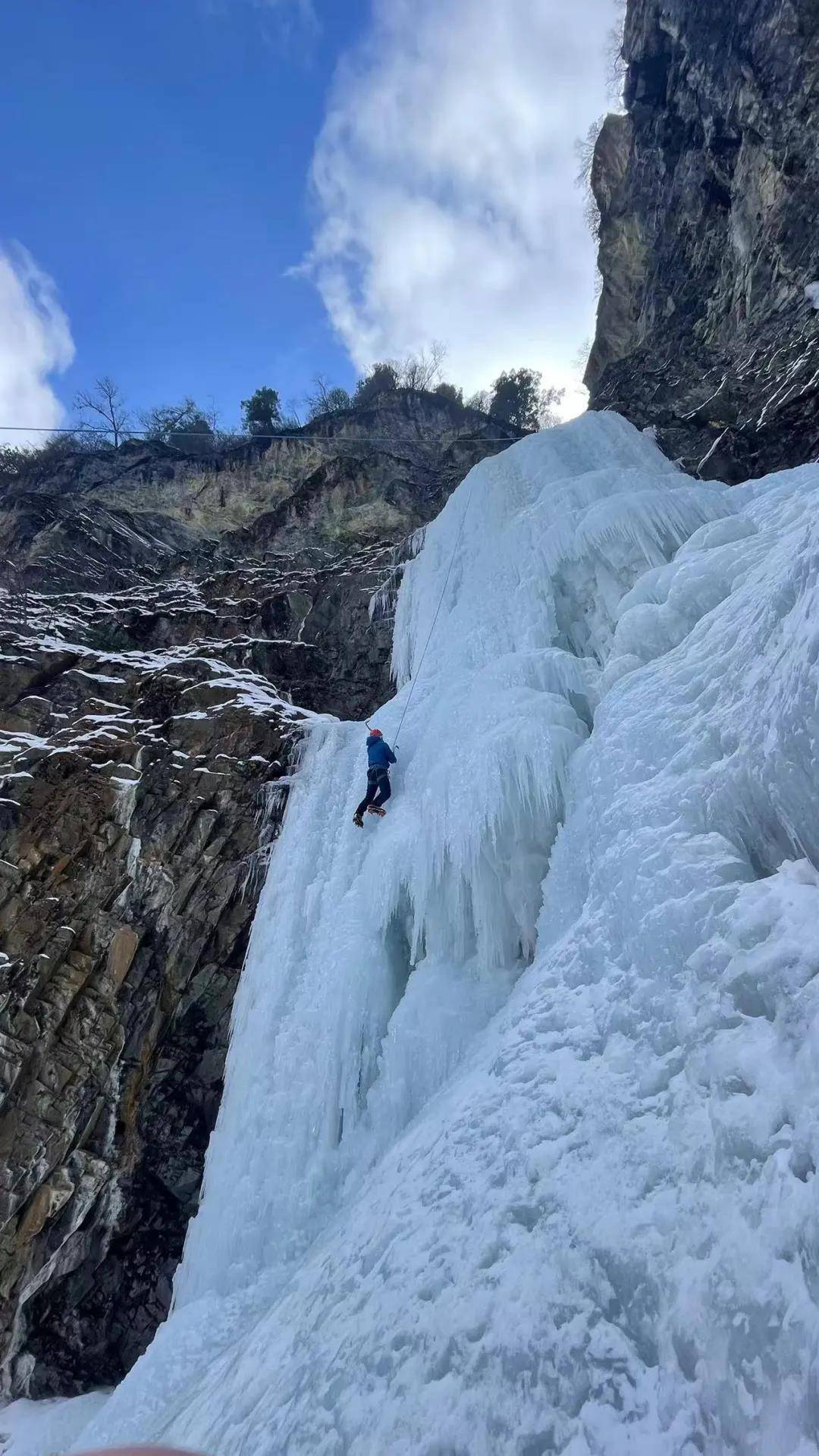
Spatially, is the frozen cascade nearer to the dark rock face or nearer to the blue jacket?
the blue jacket

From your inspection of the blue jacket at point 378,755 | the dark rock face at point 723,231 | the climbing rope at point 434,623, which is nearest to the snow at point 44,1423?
the blue jacket at point 378,755

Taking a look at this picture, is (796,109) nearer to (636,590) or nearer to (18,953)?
(636,590)

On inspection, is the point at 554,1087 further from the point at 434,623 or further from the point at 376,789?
the point at 434,623

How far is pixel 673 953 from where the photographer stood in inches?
118

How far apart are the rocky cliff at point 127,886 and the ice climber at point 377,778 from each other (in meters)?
2.10

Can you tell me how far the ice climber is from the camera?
22.4ft

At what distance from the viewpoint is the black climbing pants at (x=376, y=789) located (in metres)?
6.82

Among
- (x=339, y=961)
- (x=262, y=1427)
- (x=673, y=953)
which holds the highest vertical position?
(x=339, y=961)

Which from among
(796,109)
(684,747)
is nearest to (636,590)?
(684,747)

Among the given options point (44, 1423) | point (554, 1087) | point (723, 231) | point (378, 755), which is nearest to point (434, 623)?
point (378, 755)

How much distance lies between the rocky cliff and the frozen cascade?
72.4 inches

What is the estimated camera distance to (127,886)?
28.5 ft

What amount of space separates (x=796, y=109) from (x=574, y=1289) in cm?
1488

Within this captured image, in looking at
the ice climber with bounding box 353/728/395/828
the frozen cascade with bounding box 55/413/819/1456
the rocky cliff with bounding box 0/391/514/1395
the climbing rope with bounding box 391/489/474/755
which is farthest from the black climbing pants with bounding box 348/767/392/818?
the rocky cliff with bounding box 0/391/514/1395
